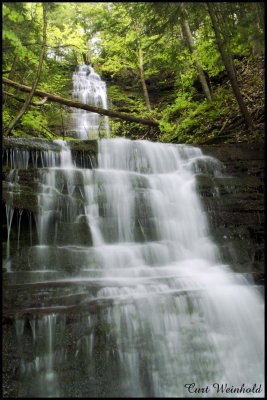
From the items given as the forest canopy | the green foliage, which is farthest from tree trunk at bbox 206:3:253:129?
the green foliage

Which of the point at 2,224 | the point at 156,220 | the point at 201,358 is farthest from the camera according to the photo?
the point at 156,220

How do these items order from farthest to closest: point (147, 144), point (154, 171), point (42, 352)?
1. point (147, 144)
2. point (154, 171)
3. point (42, 352)

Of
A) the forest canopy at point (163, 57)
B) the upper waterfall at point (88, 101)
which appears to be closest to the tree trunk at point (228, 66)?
the forest canopy at point (163, 57)

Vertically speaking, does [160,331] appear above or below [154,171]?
below

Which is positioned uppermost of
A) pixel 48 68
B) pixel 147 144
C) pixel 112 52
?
pixel 112 52

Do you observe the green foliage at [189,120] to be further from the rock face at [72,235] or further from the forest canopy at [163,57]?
the rock face at [72,235]

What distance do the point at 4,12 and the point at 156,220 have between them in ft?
15.0

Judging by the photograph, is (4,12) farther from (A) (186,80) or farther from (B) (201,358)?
(A) (186,80)

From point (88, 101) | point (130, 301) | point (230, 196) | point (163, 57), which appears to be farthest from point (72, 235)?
point (88, 101)

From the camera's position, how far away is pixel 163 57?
35.7 ft

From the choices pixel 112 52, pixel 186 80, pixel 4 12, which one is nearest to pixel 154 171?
pixel 4 12

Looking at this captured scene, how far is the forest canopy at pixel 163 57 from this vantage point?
24.1ft

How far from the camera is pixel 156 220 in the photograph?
6.41 meters

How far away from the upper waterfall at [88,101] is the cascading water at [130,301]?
895 centimetres
